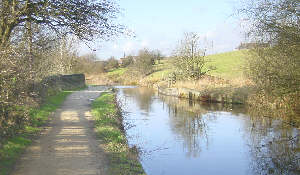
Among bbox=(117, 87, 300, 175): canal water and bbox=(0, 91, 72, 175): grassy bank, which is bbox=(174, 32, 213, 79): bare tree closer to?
bbox=(117, 87, 300, 175): canal water

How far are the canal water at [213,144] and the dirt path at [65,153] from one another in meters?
1.92

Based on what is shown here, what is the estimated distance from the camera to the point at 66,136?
10.3 meters

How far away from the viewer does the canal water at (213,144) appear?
32.3 feet

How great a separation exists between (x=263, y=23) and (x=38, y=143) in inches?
315

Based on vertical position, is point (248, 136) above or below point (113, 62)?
below

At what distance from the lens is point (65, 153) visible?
8.45 m

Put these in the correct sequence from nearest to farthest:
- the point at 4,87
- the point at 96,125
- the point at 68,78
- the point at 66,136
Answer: the point at 4,87
the point at 66,136
the point at 96,125
the point at 68,78

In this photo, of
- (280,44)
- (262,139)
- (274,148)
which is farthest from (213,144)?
(280,44)

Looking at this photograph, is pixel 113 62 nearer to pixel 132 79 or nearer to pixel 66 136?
pixel 132 79

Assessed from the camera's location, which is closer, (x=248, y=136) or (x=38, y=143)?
(x=38, y=143)

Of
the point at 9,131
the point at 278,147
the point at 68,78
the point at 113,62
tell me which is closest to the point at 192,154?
the point at 278,147

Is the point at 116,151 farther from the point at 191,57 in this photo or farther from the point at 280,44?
the point at 191,57

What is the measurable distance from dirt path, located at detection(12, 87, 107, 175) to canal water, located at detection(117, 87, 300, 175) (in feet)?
6.29

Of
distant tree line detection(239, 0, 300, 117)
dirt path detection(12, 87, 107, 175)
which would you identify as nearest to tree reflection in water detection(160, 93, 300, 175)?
distant tree line detection(239, 0, 300, 117)
